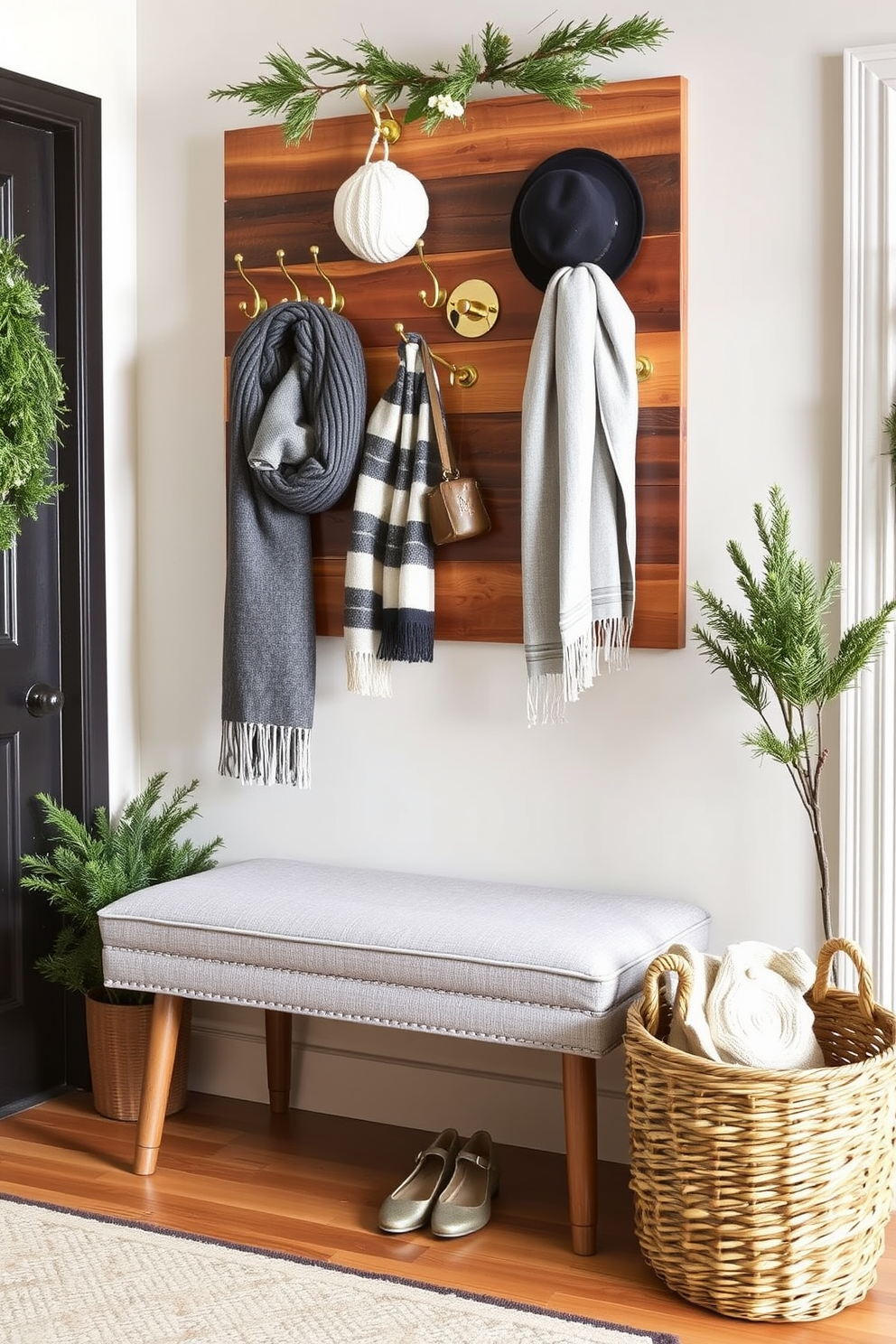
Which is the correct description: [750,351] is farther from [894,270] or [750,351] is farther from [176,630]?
[176,630]

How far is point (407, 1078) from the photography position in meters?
2.93

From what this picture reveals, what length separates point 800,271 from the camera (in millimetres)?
2543

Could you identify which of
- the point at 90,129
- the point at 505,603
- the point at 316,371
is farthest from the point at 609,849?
the point at 90,129

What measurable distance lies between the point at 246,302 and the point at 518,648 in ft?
3.01

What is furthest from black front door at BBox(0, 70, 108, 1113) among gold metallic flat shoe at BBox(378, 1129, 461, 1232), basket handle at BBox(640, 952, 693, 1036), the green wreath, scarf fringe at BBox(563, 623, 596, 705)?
basket handle at BBox(640, 952, 693, 1036)

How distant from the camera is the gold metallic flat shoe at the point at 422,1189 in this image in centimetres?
241

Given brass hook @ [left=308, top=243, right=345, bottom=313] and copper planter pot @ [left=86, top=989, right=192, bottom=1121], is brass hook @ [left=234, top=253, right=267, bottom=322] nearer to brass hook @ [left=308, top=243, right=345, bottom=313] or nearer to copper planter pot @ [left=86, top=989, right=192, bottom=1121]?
brass hook @ [left=308, top=243, right=345, bottom=313]

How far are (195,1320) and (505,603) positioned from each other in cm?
135

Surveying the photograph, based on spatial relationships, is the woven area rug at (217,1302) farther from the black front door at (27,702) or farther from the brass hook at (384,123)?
the brass hook at (384,123)

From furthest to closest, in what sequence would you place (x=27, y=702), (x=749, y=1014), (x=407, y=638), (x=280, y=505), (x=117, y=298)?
(x=117, y=298) → (x=27, y=702) → (x=280, y=505) → (x=407, y=638) → (x=749, y=1014)

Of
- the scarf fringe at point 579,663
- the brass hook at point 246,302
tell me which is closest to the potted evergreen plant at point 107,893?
the scarf fringe at point 579,663

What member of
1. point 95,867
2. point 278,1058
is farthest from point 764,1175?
point 95,867

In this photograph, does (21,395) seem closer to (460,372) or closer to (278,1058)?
(460,372)

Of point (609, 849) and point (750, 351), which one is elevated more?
point (750, 351)
